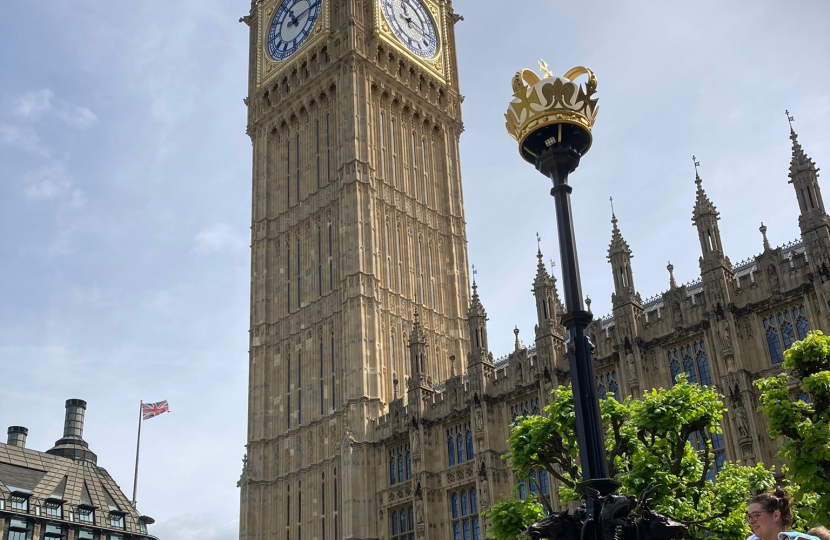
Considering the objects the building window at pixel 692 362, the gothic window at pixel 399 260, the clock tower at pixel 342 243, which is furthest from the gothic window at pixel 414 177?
the building window at pixel 692 362

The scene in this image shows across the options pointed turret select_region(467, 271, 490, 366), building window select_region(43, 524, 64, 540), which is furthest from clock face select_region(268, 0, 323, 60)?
building window select_region(43, 524, 64, 540)

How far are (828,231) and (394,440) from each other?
22800 millimetres

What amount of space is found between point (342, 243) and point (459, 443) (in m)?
14.4

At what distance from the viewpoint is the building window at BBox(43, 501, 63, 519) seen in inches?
2655

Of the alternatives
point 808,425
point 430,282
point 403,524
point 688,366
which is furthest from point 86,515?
Answer: point 808,425

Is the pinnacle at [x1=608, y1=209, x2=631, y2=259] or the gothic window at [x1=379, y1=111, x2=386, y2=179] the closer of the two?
the pinnacle at [x1=608, y1=209, x2=631, y2=259]

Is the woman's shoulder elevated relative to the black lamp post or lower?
lower

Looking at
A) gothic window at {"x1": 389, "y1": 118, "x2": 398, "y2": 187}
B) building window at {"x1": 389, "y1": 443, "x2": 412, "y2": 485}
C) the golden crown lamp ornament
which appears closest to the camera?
the golden crown lamp ornament

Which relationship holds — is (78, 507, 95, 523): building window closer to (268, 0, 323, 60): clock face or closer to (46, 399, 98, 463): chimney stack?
(46, 399, 98, 463): chimney stack

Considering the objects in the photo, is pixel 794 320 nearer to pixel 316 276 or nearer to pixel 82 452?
pixel 316 276

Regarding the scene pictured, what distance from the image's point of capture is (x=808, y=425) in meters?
20.0

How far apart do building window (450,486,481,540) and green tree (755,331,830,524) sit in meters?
21.7

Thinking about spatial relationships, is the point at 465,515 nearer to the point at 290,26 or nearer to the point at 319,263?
the point at 319,263

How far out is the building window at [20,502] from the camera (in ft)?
215
